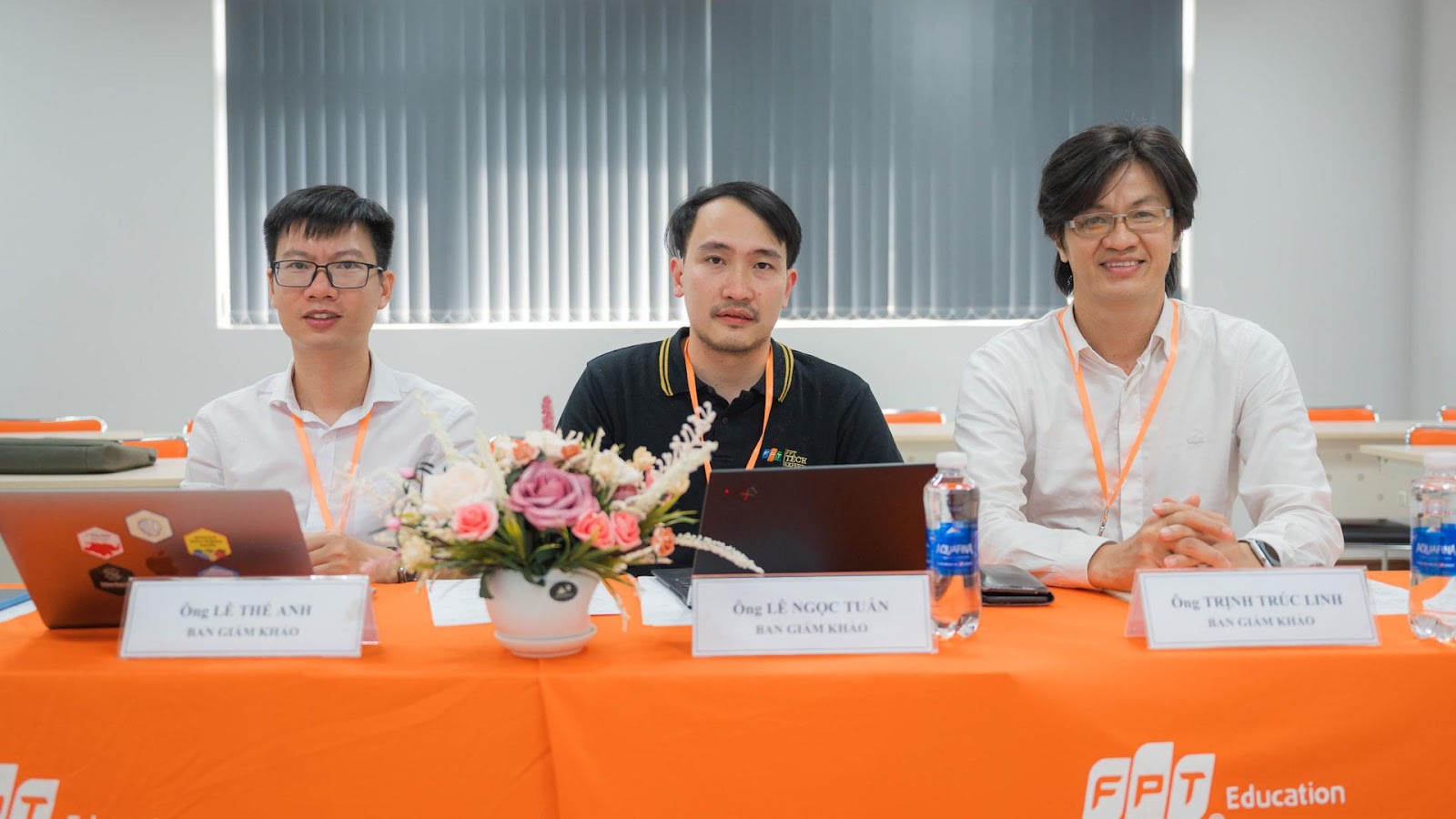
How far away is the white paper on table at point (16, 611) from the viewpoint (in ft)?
4.40

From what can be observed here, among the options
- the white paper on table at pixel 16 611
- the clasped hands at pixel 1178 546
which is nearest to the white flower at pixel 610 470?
the clasped hands at pixel 1178 546

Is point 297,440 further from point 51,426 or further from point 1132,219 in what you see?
point 51,426

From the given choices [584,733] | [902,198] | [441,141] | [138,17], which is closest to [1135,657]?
[584,733]

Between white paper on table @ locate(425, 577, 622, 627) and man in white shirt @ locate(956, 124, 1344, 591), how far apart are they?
28.3 inches

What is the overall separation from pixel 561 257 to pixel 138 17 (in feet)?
8.38

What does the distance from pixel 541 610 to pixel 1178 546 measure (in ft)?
3.00

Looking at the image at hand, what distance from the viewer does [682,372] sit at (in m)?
2.07

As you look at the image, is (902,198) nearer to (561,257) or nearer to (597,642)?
(561,257)

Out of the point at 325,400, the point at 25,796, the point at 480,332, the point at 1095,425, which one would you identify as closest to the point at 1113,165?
the point at 1095,425

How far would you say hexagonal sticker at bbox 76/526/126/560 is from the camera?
3.81ft

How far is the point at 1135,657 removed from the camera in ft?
3.61

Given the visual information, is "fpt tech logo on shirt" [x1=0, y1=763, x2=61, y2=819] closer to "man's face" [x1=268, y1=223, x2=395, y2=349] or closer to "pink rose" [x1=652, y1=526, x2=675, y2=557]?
"pink rose" [x1=652, y1=526, x2=675, y2=557]

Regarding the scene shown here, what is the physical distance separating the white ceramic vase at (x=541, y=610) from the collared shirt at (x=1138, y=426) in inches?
37.0

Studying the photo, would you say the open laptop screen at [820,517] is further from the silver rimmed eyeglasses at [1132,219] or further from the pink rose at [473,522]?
the silver rimmed eyeglasses at [1132,219]
